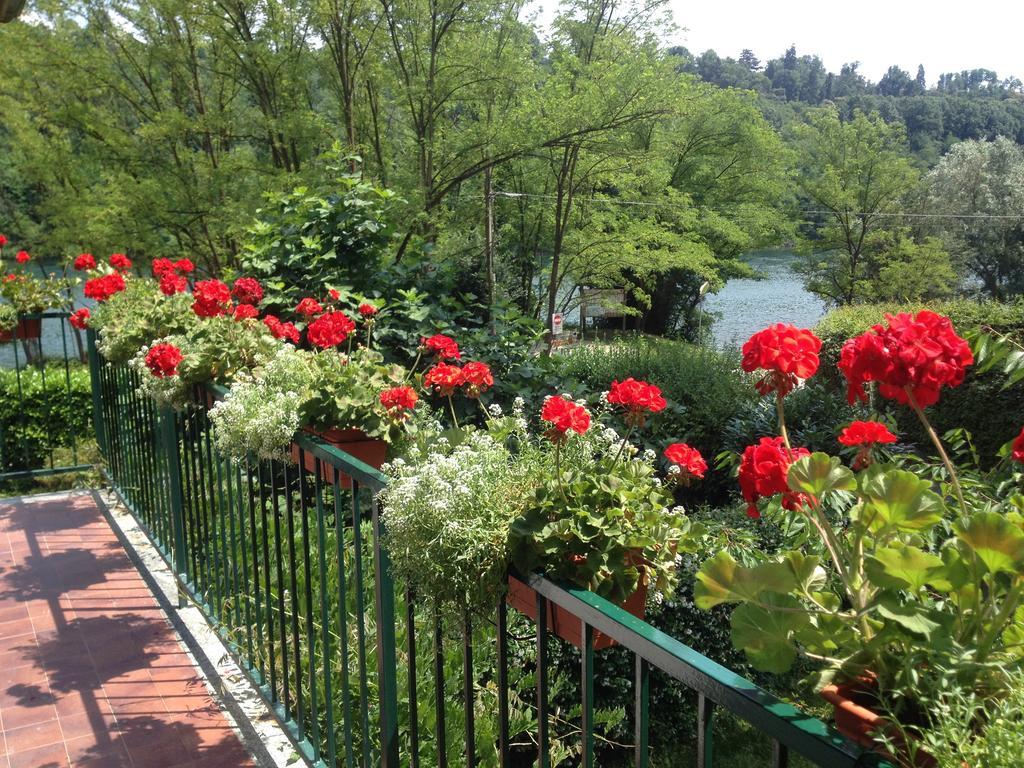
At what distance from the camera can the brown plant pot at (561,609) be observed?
1.43 meters

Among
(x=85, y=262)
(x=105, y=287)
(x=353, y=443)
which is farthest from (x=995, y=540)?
(x=85, y=262)

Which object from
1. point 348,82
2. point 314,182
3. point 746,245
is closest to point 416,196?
point 314,182

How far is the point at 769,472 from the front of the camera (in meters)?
1.33

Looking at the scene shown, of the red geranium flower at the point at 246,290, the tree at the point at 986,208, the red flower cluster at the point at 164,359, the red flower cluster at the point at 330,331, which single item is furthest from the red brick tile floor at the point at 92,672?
the tree at the point at 986,208

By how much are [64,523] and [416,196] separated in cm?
534

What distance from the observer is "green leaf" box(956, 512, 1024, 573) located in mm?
852

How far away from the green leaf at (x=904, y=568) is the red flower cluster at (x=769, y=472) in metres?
0.35

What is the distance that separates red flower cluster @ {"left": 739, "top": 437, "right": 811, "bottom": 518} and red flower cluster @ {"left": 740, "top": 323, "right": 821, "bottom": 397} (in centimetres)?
10

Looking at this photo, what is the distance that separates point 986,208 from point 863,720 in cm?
3455

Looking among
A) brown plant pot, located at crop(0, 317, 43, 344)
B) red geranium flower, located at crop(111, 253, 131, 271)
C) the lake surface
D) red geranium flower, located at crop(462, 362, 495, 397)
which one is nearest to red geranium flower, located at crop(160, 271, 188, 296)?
red geranium flower, located at crop(111, 253, 131, 271)

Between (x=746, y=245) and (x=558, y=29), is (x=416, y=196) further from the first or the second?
(x=746, y=245)

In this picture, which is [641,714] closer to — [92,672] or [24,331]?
[92,672]

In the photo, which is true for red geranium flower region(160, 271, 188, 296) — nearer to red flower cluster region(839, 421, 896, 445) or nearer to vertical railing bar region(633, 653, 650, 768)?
red flower cluster region(839, 421, 896, 445)

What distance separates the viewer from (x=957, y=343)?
3.80ft
